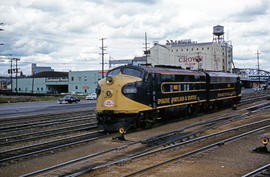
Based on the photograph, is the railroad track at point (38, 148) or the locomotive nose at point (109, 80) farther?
the locomotive nose at point (109, 80)

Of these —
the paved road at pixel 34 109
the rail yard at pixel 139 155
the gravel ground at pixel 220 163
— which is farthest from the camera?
the paved road at pixel 34 109

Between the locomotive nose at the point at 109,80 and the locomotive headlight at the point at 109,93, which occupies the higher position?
the locomotive nose at the point at 109,80

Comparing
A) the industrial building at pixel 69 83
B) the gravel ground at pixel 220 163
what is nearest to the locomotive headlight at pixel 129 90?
the gravel ground at pixel 220 163

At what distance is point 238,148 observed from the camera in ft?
40.0

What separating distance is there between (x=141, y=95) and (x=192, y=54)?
3083 inches

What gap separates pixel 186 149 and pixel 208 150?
2.90 ft

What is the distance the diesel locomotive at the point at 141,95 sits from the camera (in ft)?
53.0

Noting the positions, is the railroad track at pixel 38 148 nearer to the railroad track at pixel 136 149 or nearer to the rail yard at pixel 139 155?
the rail yard at pixel 139 155

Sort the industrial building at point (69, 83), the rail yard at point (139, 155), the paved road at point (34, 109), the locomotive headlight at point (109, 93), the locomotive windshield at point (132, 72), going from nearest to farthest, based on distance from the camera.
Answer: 1. the rail yard at point (139, 155)
2. the locomotive headlight at point (109, 93)
3. the locomotive windshield at point (132, 72)
4. the paved road at point (34, 109)
5. the industrial building at point (69, 83)

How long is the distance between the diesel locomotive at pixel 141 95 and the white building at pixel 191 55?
231 feet

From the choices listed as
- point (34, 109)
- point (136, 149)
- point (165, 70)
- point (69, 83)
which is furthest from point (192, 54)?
point (136, 149)

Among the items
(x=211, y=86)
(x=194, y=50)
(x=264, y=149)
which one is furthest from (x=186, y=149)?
(x=194, y=50)

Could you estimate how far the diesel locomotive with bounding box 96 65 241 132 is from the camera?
16141 mm

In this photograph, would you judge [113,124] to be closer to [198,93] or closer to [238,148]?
[238,148]
